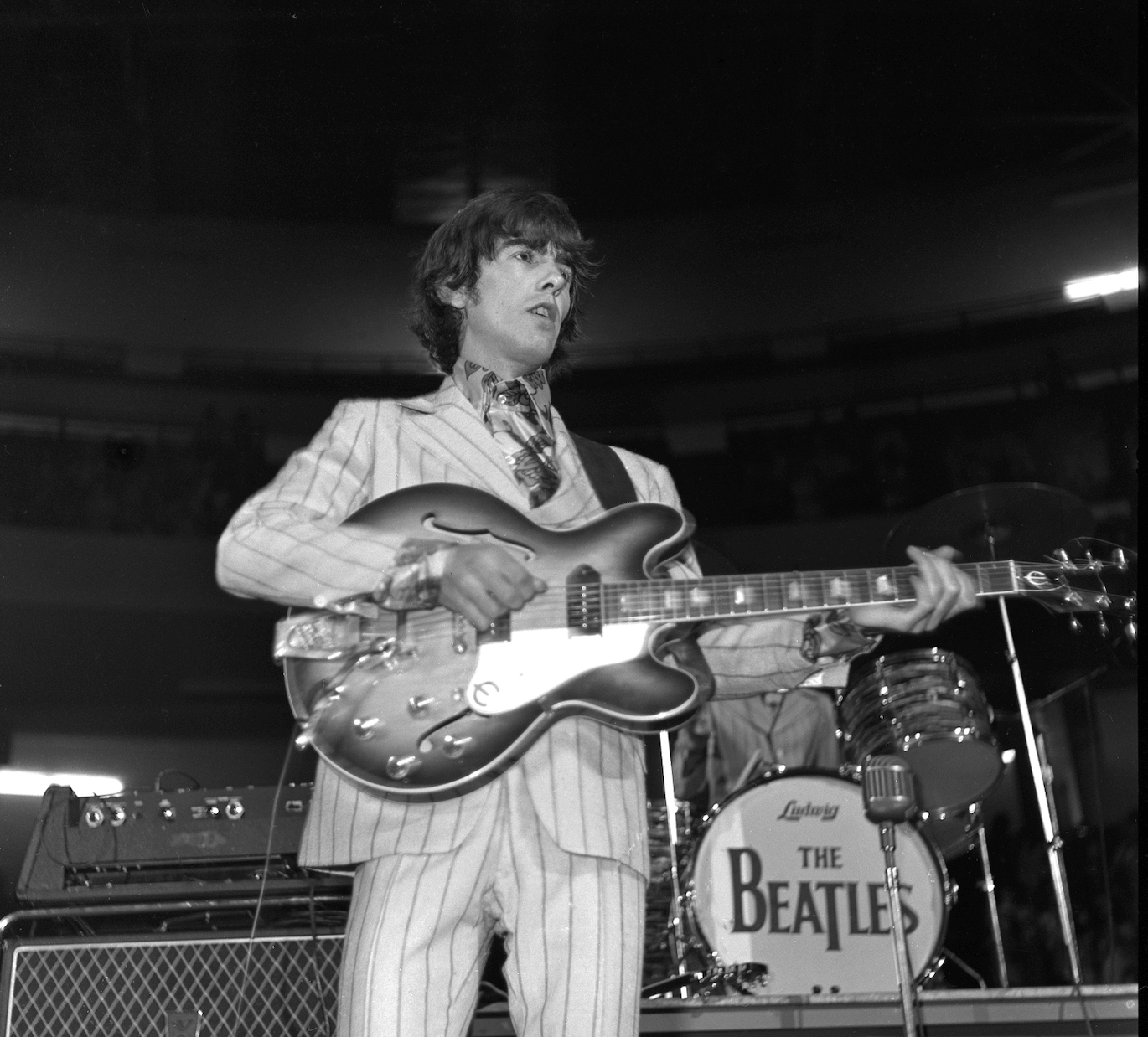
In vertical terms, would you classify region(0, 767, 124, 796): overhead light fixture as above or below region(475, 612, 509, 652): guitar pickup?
above

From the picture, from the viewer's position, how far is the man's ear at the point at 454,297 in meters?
2.35

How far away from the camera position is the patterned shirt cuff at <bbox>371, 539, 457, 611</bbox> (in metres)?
1.84

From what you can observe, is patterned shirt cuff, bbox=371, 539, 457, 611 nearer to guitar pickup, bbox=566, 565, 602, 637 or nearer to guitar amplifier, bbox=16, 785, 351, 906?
guitar pickup, bbox=566, 565, 602, 637

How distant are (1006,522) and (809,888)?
1048 millimetres

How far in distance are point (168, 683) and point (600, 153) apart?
1915 millimetres

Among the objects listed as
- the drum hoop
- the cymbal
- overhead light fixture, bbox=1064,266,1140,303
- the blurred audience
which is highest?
overhead light fixture, bbox=1064,266,1140,303

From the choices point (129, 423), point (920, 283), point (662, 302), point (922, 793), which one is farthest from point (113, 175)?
point (922, 793)

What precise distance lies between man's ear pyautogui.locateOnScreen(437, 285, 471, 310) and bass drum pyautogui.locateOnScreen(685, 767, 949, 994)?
156 cm

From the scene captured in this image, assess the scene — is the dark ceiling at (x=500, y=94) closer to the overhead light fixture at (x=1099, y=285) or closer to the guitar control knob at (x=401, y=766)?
the overhead light fixture at (x=1099, y=285)

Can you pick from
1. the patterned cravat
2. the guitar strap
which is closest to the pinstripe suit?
the patterned cravat

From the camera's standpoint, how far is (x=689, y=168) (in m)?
3.67

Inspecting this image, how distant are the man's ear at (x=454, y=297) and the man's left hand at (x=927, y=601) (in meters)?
0.92

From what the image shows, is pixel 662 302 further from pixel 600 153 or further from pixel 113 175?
pixel 113 175

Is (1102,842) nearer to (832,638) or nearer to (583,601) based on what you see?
(832,638)
